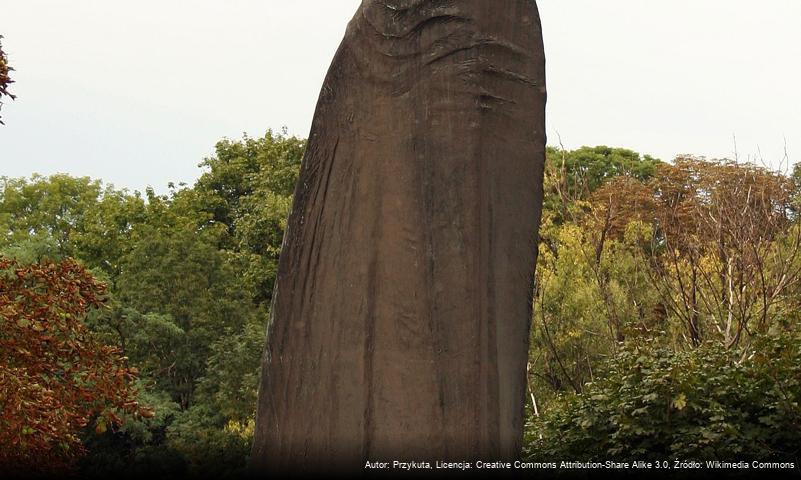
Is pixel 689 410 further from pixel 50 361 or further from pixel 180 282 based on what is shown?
pixel 180 282

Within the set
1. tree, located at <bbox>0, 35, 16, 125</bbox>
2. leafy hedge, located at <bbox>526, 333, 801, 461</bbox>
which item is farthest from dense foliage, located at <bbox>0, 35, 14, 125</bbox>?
leafy hedge, located at <bbox>526, 333, 801, 461</bbox>

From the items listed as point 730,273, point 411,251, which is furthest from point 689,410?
point 730,273

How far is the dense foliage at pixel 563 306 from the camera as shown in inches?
405

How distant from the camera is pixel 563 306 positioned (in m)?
22.3

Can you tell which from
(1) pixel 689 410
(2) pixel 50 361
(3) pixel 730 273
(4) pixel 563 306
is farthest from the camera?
(4) pixel 563 306

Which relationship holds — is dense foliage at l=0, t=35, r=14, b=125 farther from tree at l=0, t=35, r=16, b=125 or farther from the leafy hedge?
the leafy hedge

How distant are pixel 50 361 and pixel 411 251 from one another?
23.8 feet

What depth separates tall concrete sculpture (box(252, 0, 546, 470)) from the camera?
15.2 feet

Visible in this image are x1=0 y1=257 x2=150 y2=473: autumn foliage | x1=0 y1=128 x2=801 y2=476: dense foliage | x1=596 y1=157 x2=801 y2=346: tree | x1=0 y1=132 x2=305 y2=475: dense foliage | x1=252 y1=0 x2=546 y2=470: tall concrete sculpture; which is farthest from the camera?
x1=0 y1=132 x2=305 y2=475: dense foliage

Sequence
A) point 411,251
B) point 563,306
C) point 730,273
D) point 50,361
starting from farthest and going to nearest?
point 563,306
point 730,273
point 50,361
point 411,251

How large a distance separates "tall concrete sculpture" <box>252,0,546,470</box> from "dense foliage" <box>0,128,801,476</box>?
5413 millimetres

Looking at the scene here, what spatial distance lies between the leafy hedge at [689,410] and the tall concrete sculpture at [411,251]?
5.24m

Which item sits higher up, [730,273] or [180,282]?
[180,282]

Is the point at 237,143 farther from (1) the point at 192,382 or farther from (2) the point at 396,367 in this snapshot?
(2) the point at 396,367
